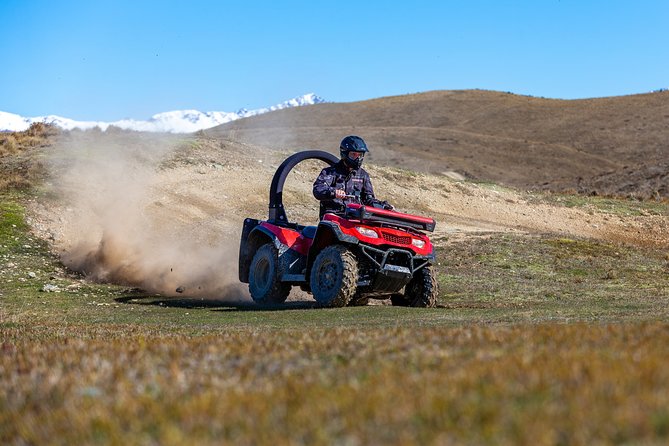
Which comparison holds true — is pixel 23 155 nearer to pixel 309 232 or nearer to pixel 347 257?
pixel 309 232

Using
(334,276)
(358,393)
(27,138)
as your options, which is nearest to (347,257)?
(334,276)

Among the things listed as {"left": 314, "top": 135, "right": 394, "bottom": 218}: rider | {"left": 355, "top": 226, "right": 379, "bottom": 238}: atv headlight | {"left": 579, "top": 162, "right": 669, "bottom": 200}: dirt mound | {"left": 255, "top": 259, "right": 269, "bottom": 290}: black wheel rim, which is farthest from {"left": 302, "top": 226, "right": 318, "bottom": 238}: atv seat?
{"left": 579, "top": 162, "right": 669, "bottom": 200}: dirt mound

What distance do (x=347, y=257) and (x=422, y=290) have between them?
74.2 inches

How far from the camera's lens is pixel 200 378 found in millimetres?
5637

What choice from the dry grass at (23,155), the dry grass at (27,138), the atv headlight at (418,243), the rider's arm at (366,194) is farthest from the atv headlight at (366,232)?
the dry grass at (27,138)

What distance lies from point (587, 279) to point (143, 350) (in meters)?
18.0

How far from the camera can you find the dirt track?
78.4 ft

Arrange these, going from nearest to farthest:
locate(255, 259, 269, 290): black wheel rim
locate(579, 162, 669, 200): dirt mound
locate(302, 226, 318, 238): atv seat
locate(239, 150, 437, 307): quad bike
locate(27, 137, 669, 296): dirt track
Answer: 1. locate(239, 150, 437, 307): quad bike
2. locate(302, 226, 318, 238): atv seat
3. locate(255, 259, 269, 290): black wheel rim
4. locate(27, 137, 669, 296): dirt track
5. locate(579, 162, 669, 200): dirt mound

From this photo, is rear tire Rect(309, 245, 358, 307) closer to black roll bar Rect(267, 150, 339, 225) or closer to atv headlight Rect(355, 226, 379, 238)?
atv headlight Rect(355, 226, 379, 238)

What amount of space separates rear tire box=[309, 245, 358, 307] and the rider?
3.31 feet

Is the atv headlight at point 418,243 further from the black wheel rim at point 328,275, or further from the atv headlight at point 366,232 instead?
the black wheel rim at point 328,275

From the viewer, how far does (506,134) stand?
346 feet

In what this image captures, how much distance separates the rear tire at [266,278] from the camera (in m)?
18.3

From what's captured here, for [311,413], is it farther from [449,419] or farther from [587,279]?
[587,279]
